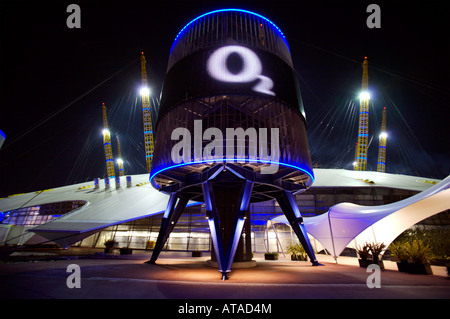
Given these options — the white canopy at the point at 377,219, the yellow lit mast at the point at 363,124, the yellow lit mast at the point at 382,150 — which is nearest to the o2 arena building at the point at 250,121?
the white canopy at the point at 377,219

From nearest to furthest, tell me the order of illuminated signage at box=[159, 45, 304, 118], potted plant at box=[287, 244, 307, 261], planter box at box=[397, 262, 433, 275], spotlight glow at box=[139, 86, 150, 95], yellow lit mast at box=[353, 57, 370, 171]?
planter box at box=[397, 262, 433, 275]
illuminated signage at box=[159, 45, 304, 118]
potted plant at box=[287, 244, 307, 261]
yellow lit mast at box=[353, 57, 370, 171]
spotlight glow at box=[139, 86, 150, 95]

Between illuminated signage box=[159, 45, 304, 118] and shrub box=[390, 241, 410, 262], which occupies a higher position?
illuminated signage box=[159, 45, 304, 118]

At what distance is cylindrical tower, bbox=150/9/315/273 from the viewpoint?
1265 centimetres

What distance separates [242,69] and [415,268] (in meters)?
13.8

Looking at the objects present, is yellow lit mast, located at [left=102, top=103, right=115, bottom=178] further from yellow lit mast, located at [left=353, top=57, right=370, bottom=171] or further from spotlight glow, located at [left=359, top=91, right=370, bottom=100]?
spotlight glow, located at [left=359, top=91, right=370, bottom=100]

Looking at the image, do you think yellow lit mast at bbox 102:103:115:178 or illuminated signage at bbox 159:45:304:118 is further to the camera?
yellow lit mast at bbox 102:103:115:178

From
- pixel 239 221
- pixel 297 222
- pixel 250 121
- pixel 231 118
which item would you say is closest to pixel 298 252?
pixel 297 222

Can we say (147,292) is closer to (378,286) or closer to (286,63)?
(378,286)

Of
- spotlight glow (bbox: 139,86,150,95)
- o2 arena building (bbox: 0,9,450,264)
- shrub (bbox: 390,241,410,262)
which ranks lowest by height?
shrub (bbox: 390,241,410,262)

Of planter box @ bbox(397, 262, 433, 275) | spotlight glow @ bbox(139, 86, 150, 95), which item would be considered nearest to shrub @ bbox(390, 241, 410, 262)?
planter box @ bbox(397, 262, 433, 275)

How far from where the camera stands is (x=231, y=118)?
13.4 meters

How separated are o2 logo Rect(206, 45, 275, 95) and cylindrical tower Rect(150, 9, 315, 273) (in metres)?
0.06

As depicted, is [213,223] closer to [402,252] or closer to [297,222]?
[297,222]

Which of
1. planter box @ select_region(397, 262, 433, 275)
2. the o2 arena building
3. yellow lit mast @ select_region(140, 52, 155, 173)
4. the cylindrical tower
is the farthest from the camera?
yellow lit mast @ select_region(140, 52, 155, 173)
